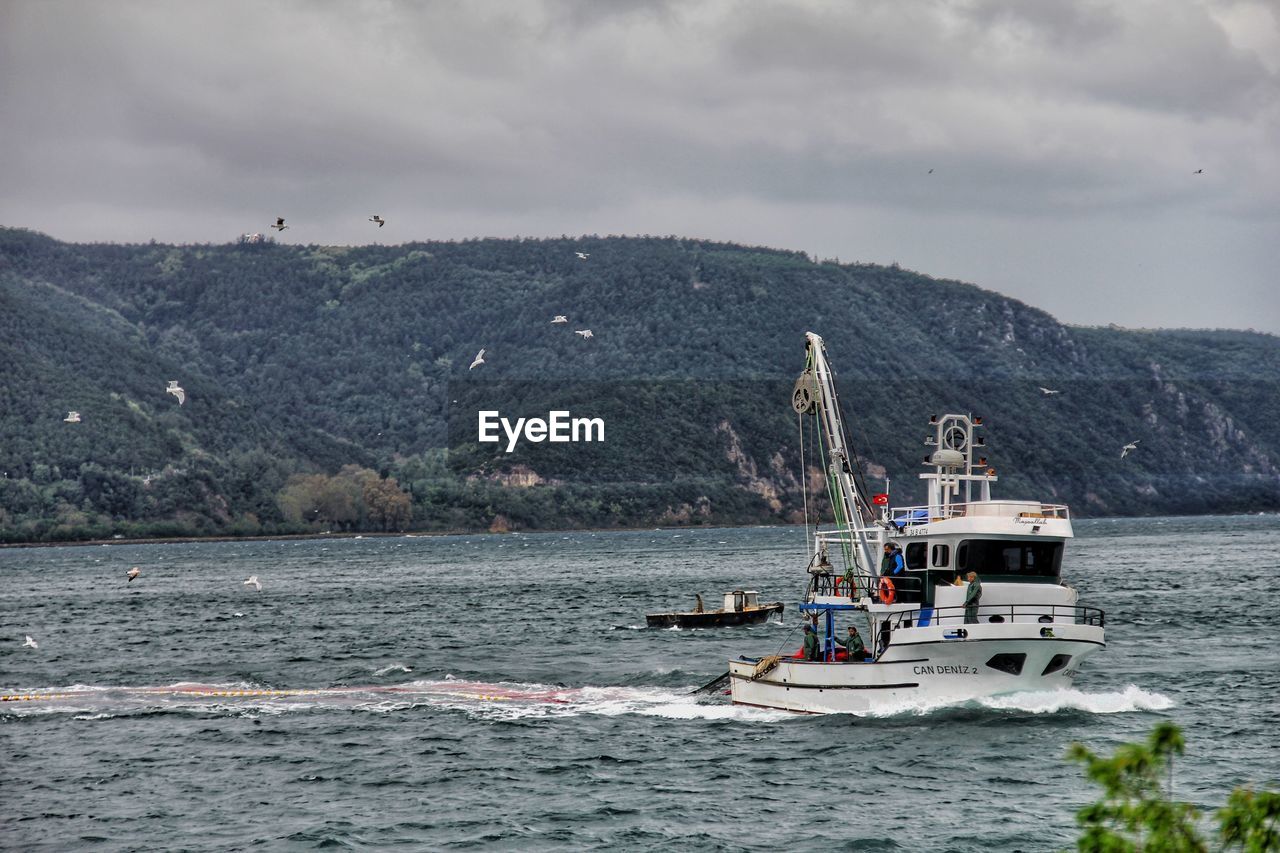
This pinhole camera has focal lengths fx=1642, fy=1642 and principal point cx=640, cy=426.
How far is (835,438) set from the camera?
4978 cm

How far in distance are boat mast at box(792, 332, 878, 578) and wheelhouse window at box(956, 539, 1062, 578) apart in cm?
673

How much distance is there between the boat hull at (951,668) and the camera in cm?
3894

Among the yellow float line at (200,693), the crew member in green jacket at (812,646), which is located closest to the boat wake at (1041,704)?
the crew member in green jacket at (812,646)

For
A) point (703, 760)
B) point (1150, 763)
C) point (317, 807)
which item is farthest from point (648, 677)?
point (1150, 763)

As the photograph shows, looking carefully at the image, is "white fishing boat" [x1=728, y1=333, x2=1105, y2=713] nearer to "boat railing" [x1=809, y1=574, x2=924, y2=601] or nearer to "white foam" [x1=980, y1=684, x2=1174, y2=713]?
"boat railing" [x1=809, y1=574, x2=924, y2=601]

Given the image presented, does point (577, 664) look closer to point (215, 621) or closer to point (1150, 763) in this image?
point (215, 621)

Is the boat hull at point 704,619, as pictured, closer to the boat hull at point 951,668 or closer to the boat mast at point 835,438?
the boat mast at point 835,438

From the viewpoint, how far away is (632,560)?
164 metres

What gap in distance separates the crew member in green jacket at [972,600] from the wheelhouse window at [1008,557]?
100 centimetres

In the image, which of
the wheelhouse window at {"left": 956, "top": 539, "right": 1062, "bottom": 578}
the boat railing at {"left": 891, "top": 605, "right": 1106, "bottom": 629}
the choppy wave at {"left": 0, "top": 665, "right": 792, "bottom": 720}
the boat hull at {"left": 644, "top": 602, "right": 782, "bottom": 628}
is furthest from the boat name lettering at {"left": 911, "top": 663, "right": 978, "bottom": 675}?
the boat hull at {"left": 644, "top": 602, "right": 782, "bottom": 628}

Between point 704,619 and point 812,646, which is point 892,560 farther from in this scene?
point 704,619

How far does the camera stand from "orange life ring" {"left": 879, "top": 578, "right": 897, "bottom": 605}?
41.0 m

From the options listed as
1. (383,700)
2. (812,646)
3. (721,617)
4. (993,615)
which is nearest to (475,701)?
(383,700)

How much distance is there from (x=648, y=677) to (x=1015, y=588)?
54.0ft
